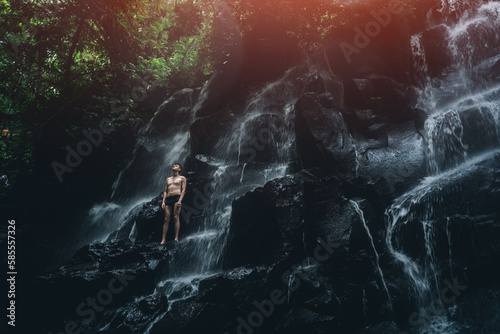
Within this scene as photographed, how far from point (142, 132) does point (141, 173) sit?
298cm

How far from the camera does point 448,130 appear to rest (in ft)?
30.5

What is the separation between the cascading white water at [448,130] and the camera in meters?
6.48

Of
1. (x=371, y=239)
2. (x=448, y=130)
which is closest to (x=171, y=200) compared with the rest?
(x=371, y=239)

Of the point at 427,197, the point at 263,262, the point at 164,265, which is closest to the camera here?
the point at 263,262

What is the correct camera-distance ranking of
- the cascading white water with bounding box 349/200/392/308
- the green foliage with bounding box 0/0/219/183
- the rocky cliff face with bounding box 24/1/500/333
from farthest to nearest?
1. the green foliage with bounding box 0/0/219/183
2. the cascading white water with bounding box 349/200/392/308
3. the rocky cliff face with bounding box 24/1/500/333

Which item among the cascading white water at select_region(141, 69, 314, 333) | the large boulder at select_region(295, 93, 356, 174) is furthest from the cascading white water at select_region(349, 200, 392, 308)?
the cascading white water at select_region(141, 69, 314, 333)

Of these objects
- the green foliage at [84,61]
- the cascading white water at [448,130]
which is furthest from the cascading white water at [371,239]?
the green foliage at [84,61]

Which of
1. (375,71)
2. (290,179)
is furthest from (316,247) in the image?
(375,71)

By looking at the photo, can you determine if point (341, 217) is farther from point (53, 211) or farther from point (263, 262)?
point (53, 211)

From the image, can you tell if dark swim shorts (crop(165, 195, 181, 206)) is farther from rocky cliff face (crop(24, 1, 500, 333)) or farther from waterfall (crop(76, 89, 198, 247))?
waterfall (crop(76, 89, 198, 247))

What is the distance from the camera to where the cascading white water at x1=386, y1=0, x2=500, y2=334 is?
21.3 ft

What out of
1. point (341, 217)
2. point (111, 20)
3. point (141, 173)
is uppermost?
point (111, 20)

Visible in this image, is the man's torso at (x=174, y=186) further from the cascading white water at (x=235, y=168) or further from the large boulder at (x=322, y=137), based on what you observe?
the large boulder at (x=322, y=137)

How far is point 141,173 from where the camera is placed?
42.3 ft
